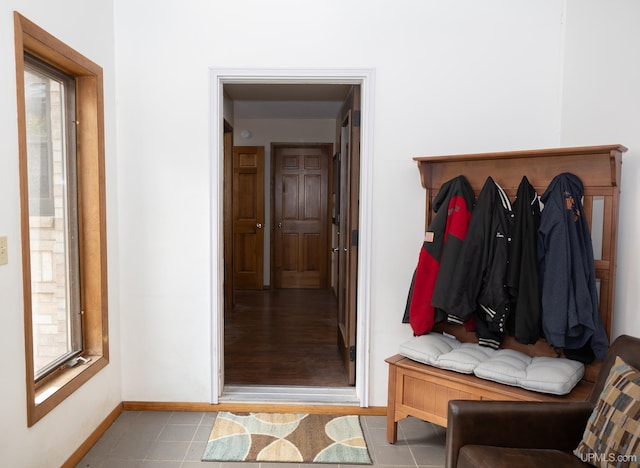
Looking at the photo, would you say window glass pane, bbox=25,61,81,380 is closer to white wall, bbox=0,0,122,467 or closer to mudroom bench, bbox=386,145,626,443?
white wall, bbox=0,0,122,467

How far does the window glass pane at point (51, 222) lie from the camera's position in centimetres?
235

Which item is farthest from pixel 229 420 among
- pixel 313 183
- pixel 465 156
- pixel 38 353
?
pixel 313 183

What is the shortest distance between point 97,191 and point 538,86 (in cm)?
265

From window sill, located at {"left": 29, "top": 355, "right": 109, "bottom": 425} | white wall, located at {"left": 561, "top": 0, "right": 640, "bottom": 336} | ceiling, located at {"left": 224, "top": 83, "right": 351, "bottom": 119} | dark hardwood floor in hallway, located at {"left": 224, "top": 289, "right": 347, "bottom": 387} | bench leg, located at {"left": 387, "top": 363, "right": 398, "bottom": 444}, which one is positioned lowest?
dark hardwood floor in hallway, located at {"left": 224, "top": 289, "right": 347, "bottom": 387}

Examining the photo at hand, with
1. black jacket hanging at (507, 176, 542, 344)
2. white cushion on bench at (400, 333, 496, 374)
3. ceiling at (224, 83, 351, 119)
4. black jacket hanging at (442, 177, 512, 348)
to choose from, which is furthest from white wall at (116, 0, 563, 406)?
ceiling at (224, 83, 351, 119)

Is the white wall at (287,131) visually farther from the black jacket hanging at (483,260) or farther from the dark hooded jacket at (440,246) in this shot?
the black jacket hanging at (483,260)

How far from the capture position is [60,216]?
103 inches

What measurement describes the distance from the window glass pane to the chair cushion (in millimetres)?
2382

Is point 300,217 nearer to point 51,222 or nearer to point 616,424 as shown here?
point 51,222

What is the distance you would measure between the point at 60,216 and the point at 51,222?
3.9 inches

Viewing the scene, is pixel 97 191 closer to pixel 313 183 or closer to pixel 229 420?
pixel 229 420

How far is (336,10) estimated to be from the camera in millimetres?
2963

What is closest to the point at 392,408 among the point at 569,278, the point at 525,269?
the point at 525,269

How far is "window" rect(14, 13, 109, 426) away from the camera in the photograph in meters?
2.15
